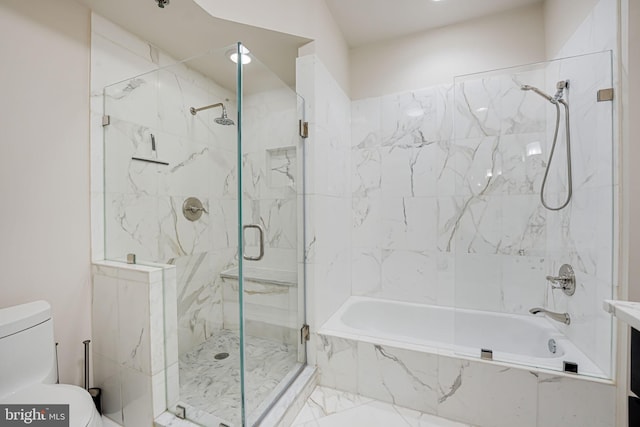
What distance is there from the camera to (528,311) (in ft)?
6.30

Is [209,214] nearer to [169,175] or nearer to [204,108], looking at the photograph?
[169,175]

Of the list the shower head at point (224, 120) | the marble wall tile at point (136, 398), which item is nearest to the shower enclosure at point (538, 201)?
the shower head at point (224, 120)

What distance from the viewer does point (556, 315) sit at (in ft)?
5.76

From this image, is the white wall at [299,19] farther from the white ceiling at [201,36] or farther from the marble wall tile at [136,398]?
the marble wall tile at [136,398]

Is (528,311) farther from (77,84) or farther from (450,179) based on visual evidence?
(77,84)

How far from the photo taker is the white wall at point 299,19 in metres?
1.56

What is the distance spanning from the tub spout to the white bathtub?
0.09 metres

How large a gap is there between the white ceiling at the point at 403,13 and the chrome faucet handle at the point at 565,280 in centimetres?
195

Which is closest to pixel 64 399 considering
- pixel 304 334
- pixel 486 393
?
pixel 304 334

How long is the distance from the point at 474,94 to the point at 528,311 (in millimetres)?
1566

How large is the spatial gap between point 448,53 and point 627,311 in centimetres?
221

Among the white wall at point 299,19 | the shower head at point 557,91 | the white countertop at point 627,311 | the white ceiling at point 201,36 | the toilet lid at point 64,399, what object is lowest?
the toilet lid at point 64,399

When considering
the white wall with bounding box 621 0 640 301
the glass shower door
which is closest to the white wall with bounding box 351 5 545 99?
the white wall with bounding box 621 0 640 301

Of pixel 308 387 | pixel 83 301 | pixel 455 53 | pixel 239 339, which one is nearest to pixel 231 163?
pixel 239 339
